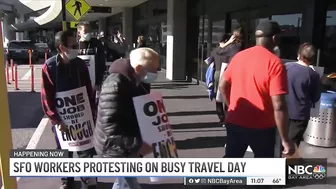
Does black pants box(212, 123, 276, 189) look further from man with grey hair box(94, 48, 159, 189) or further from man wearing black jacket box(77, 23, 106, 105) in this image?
man wearing black jacket box(77, 23, 106, 105)

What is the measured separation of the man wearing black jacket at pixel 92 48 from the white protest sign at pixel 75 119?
6.02ft

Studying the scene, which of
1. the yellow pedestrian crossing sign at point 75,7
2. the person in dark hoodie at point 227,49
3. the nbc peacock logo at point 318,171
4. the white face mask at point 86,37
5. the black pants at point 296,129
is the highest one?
the yellow pedestrian crossing sign at point 75,7

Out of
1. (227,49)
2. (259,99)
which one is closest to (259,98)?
(259,99)

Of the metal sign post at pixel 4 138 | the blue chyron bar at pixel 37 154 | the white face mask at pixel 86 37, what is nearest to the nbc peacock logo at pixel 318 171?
the blue chyron bar at pixel 37 154

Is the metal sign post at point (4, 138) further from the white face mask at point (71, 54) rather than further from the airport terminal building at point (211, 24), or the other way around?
the airport terminal building at point (211, 24)

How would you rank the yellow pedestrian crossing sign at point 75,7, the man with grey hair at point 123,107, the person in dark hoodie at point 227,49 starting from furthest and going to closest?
the yellow pedestrian crossing sign at point 75,7 < the person in dark hoodie at point 227,49 < the man with grey hair at point 123,107

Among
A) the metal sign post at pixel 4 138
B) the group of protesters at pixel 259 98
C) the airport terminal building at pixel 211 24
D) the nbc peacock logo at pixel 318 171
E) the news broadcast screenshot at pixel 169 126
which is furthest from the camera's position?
the airport terminal building at pixel 211 24

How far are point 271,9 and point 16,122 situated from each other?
6.56m

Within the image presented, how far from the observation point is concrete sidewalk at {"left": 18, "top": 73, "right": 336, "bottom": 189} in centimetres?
502

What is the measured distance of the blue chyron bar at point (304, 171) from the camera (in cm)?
387

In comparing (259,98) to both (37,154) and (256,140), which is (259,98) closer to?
(256,140)

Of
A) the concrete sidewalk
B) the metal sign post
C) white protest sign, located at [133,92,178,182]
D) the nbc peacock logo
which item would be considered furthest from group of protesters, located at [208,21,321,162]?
the metal sign post

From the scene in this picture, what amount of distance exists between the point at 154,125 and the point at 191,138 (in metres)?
3.93

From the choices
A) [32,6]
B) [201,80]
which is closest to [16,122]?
[201,80]
